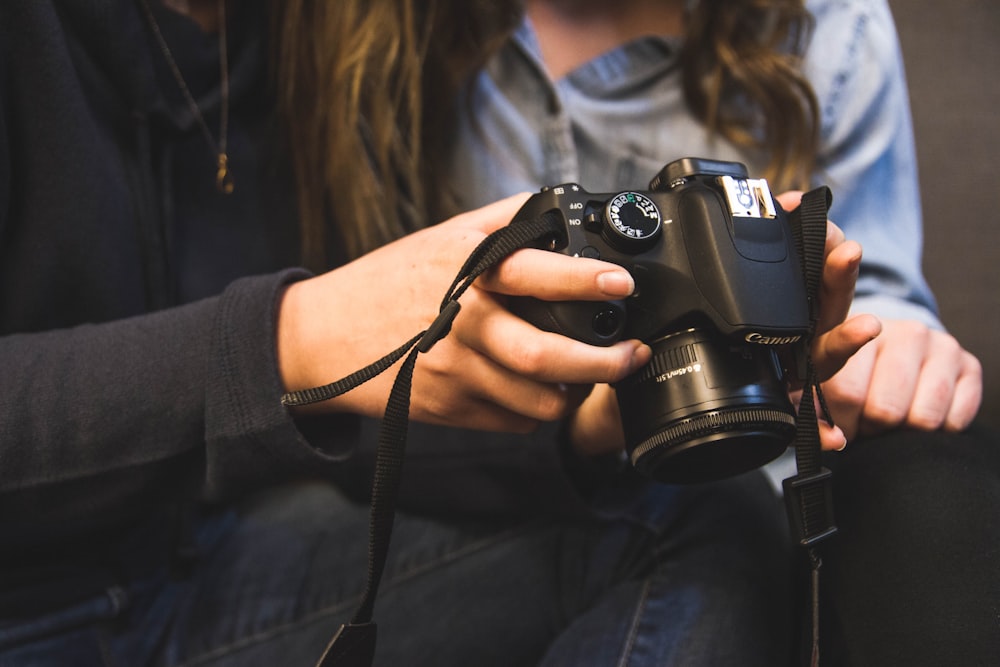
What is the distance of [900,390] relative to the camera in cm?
46

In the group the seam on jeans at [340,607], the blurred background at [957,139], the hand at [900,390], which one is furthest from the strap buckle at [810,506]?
the blurred background at [957,139]

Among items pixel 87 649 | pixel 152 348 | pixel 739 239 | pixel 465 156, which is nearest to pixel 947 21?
pixel 465 156

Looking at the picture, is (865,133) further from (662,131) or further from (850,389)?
(850,389)

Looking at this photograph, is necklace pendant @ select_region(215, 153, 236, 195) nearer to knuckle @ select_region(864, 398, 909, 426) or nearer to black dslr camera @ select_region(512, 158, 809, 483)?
black dslr camera @ select_region(512, 158, 809, 483)

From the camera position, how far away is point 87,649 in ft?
1.46

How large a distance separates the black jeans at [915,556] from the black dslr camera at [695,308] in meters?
0.10

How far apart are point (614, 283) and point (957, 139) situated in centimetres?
81

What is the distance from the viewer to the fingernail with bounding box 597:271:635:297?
323 mm

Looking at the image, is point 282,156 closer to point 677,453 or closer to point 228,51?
point 228,51

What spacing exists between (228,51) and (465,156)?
7.7 inches

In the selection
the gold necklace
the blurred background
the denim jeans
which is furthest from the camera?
the blurred background

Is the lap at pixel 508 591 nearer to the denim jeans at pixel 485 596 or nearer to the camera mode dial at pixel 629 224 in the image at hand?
the denim jeans at pixel 485 596

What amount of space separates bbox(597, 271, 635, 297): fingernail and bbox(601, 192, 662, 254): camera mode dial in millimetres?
26

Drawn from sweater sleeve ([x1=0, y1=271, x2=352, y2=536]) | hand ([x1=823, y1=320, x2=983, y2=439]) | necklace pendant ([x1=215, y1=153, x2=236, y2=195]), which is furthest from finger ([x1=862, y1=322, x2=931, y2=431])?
necklace pendant ([x1=215, y1=153, x2=236, y2=195])
